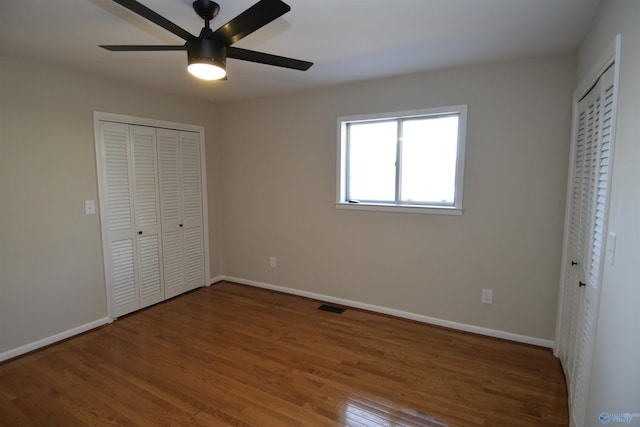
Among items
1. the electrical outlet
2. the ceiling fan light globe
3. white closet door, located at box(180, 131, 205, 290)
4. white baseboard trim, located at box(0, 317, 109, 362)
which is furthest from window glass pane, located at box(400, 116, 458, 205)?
white baseboard trim, located at box(0, 317, 109, 362)

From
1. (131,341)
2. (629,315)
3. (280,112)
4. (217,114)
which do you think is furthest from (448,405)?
(217,114)

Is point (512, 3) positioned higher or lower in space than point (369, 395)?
higher

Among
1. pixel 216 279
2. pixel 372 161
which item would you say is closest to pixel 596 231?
pixel 372 161

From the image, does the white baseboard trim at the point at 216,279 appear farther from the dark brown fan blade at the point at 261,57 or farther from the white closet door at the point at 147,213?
the dark brown fan blade at the point at 261,57

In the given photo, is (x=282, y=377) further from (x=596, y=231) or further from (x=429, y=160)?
(x=429, y=160)

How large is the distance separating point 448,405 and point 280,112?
3.33 meters

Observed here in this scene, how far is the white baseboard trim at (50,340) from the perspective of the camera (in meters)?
2.61

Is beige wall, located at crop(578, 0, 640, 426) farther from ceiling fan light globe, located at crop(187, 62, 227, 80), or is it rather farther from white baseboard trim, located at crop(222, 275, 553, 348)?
ceiling fan light globe, located at crop(187, 62, 227, 80)

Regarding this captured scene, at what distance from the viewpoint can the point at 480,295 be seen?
2.96 metres

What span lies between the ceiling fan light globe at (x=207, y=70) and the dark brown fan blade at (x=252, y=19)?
0.14 m

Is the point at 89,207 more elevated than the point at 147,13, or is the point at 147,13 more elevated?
the point at 147,13

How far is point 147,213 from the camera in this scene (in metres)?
3.59

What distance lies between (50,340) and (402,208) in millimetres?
3492

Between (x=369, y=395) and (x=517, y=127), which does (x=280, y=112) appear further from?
(x=369, y=395)
